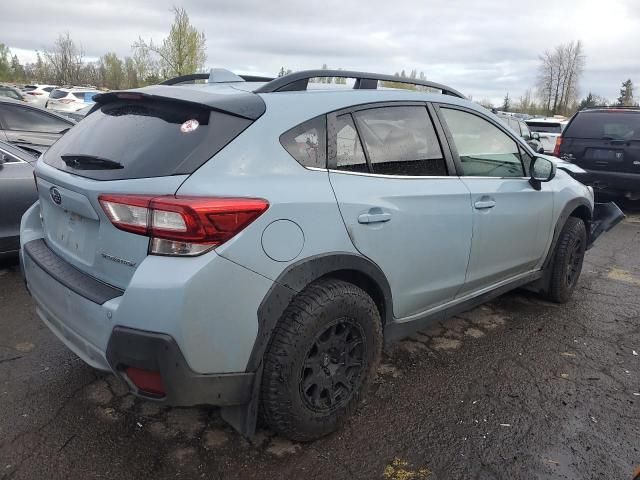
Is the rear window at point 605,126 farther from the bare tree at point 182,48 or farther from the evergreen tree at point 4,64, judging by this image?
the evergreen tree at point 4,64

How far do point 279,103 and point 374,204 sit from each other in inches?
25.4

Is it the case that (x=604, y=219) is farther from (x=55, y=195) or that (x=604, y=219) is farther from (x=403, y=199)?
(x=55, y=195)

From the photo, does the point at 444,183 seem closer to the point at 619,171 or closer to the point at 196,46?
the point at 619,171

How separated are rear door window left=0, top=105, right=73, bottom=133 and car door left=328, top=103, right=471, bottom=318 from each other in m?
5.69

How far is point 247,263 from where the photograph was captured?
6.71 feet

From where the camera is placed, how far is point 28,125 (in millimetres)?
6801

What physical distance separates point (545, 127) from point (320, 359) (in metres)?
20.1

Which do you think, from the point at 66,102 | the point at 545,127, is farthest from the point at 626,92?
the point at 66,102

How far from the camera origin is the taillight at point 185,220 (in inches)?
77.6

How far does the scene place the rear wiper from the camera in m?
2.26

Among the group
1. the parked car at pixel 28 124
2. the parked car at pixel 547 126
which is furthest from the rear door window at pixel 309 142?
the parked car at pixel 547 126

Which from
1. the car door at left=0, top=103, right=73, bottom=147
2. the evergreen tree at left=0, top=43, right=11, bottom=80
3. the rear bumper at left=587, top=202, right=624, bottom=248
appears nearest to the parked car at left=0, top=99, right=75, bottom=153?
the car door at left=0, top=103, right=73, bottom=147

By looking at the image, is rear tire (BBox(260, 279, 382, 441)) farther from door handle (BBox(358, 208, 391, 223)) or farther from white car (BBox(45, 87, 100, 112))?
white car (BBox(45, 87, 100, 112))

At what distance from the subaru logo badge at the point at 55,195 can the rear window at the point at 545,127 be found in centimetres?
1963
